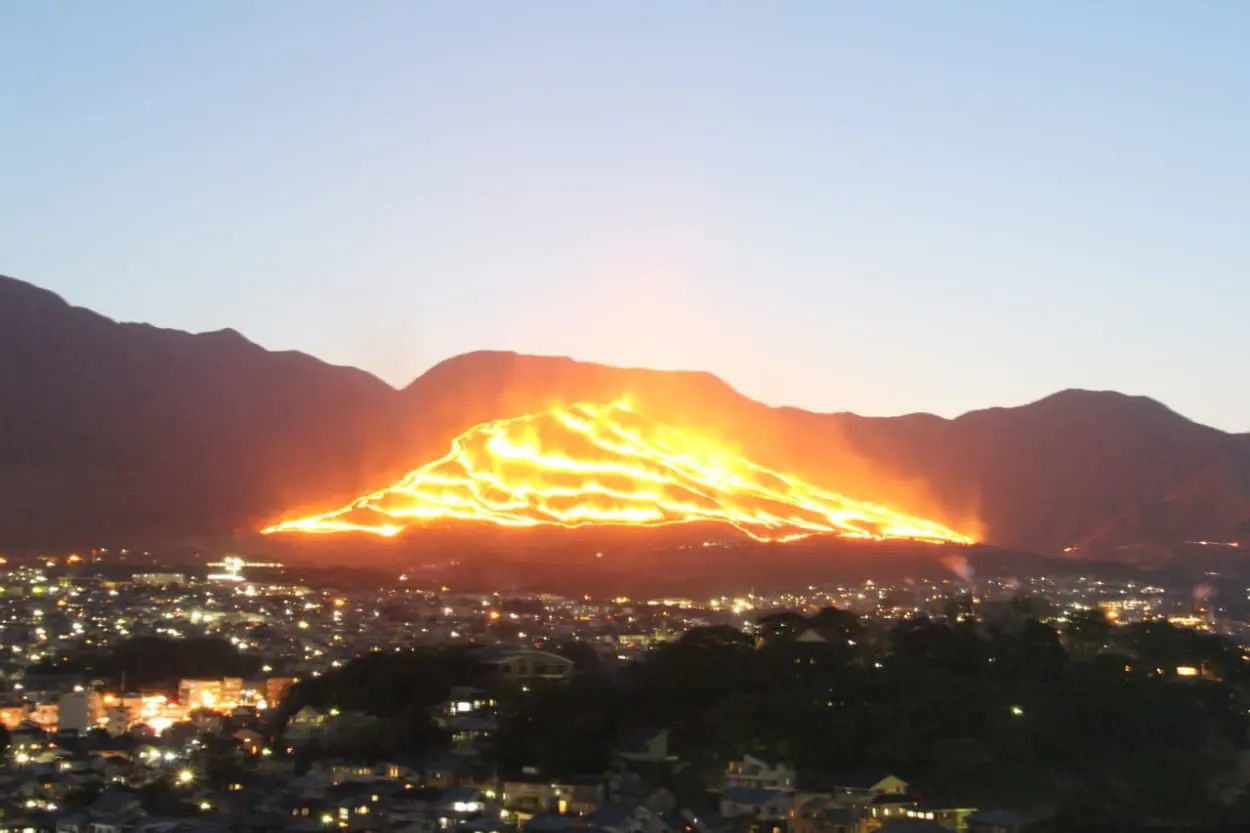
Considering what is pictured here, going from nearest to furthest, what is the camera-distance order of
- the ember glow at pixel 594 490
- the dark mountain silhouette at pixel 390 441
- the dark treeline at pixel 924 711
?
1. the dark treeline at pixel 924 711
2. the ember glow at pixel 594 490
3. the dark mountain silhouette at pixel 390 441

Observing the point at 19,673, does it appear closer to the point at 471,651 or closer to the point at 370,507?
the point at 471,651

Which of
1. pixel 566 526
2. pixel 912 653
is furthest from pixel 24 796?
pixel 566 526

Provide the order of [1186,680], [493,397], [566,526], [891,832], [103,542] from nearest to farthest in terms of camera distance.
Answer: [891,832] < [1186,680] < [566,526] < [103,542] < [493,397]

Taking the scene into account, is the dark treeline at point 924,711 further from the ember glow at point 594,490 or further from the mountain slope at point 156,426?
the mountain slope at point 156,426

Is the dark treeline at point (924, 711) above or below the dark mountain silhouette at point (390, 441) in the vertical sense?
below

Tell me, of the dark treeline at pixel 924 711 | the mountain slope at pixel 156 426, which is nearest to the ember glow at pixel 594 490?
the mountain slope at pixel 156 426

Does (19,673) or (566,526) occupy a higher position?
(566,526)

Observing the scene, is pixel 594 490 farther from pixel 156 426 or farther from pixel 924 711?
pixel 924 711
